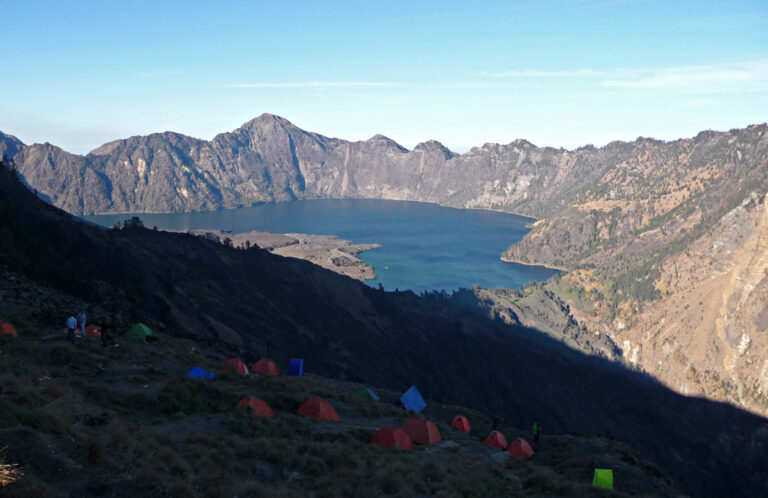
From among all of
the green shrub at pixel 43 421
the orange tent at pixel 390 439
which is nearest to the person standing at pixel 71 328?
the green shrub at pixel 43 421

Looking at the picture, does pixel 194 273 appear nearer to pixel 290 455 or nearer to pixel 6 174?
pixel 6 174

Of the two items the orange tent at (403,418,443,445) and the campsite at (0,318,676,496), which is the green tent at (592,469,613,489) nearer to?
the campsite at (0,318,676,496)

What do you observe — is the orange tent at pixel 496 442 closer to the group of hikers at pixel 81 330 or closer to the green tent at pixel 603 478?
the green tent at pixel 603 478

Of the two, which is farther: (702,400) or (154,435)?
(702,400)

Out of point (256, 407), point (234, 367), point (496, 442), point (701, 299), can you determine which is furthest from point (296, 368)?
point (701, 299)

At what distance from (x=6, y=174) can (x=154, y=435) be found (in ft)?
198

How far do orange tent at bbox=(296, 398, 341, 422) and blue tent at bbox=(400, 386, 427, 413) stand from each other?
1522 cm

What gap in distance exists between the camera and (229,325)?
58.6 m

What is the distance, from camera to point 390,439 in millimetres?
23875

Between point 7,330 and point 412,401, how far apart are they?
29.3 m

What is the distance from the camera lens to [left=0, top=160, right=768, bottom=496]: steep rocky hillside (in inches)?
1817

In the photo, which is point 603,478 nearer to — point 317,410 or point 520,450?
point 520,450

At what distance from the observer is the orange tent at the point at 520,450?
95.8 feet

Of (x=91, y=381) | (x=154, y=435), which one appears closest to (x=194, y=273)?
(x=91, y=381)
